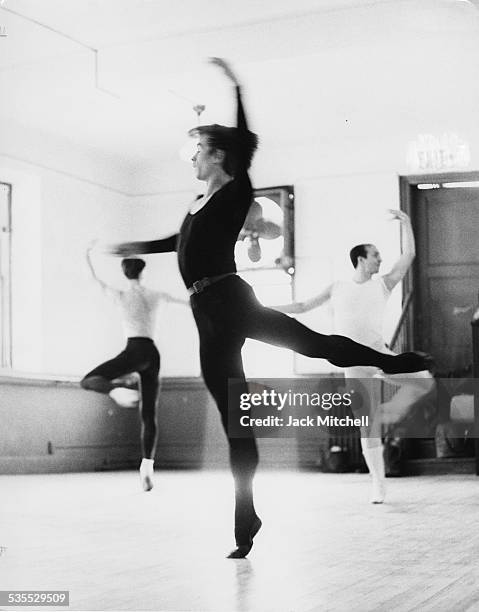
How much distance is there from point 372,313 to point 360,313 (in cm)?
5

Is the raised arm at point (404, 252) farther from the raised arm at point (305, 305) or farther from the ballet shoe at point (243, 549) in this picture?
the ballet shoe at point (243, 549)

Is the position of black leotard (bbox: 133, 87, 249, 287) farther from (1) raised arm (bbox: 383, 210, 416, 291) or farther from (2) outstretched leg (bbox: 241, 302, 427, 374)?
(1) raised arm (bbox: 383, 210, 416, 291)

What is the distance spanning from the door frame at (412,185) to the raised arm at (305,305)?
0.89ft

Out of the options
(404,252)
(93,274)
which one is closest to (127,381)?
(93,274)

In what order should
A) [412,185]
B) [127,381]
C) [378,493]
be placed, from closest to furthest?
[412,185], [127,381], [378,493]

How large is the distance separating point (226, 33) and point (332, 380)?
37.9 inches

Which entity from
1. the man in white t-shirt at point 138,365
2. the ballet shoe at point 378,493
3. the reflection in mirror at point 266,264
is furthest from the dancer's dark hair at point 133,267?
the ballet shoe at point 378,493

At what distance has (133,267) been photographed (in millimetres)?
3166

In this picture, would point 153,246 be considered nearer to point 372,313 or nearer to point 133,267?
point 133,267

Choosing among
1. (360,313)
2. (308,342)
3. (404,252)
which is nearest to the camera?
(308,342)

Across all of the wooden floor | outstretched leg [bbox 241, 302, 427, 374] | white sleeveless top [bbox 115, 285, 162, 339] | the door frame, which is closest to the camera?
the wooden floor

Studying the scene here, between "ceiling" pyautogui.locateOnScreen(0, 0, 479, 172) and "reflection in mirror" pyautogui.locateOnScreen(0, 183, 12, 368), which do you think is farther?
"reflection in mirror" pyautogui.locateOnScreen(0, 183, 12, 368)

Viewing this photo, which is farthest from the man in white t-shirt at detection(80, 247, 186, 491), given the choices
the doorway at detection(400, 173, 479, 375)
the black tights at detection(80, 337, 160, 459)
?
the doorway at detection(400, 173, 479, 375)

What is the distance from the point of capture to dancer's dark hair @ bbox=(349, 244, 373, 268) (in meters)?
3.42
